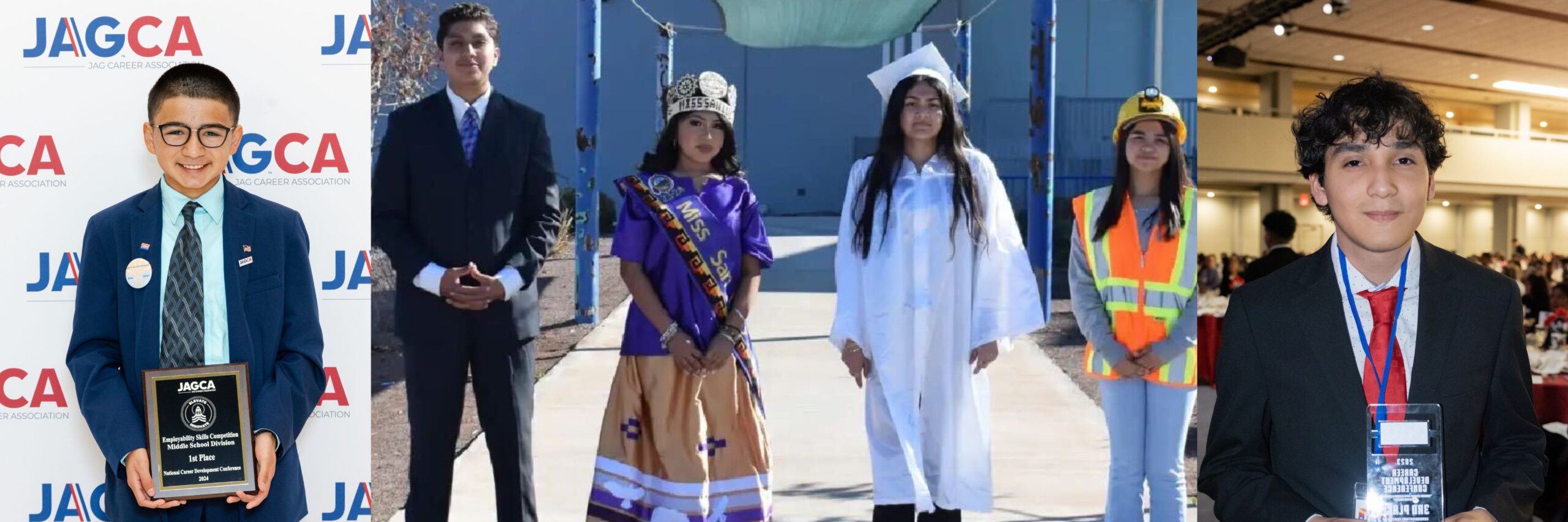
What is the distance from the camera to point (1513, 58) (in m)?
14.7

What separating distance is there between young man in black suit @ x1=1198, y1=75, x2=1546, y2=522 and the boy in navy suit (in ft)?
6.14

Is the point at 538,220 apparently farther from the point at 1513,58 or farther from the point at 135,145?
the point at 1513,58

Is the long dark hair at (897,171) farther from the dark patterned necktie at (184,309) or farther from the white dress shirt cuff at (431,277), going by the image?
the dark patterned necktie at (184,309)

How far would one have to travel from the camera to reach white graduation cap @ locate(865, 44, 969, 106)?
3078mm

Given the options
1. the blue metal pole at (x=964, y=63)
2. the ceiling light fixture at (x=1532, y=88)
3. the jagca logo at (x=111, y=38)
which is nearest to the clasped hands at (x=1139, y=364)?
the blue metal pole at (x=964, y=63)

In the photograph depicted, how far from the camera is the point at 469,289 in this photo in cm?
316

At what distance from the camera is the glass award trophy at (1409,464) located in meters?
1.90

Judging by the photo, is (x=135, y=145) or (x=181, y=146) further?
(x=135, y=145)

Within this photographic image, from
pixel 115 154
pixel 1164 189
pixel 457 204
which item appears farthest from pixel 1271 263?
pixel 115 154

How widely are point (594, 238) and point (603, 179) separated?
0.49 feet

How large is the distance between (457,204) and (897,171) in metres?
1.07

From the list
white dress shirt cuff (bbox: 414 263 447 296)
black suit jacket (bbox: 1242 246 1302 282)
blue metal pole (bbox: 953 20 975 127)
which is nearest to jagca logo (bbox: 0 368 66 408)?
white dress shirt cuff (bbox: 414 263 447 296)

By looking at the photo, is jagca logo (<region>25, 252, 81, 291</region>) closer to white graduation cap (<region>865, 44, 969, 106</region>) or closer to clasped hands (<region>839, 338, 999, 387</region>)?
clasped hands (<region>839, 338, 999, 387</region>)

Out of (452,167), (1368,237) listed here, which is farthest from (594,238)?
(1368,237)
